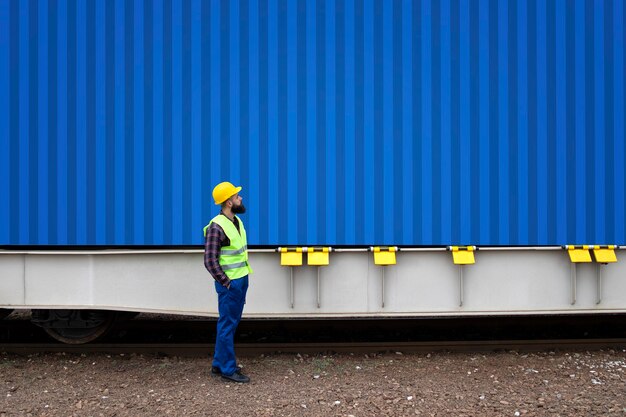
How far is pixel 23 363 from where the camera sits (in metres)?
4.73

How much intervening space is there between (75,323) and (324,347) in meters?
2.47

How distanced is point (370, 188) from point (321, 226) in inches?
22.7

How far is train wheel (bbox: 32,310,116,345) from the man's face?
5.73 ft

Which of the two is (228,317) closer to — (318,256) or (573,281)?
(318,256)

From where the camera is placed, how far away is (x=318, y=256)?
172 inches

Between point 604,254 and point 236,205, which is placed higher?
point 236,205

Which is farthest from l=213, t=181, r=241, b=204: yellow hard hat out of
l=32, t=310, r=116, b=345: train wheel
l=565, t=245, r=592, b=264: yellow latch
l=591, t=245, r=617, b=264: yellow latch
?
l=591, t=245, r=617, b=264: yellow latch

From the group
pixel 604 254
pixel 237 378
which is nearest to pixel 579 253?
pixel 604 254

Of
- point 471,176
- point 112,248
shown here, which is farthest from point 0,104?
point 471,176

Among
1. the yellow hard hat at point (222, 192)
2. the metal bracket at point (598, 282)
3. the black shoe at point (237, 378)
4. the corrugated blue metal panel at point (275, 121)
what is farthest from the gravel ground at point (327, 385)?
the yellow hard hat at point (222, 192)

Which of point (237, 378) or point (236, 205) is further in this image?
point (237, 378)

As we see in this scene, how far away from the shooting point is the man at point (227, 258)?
13.0 ft

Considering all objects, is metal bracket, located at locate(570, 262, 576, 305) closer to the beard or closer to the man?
the man

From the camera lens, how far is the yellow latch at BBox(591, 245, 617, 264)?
14.5ft
